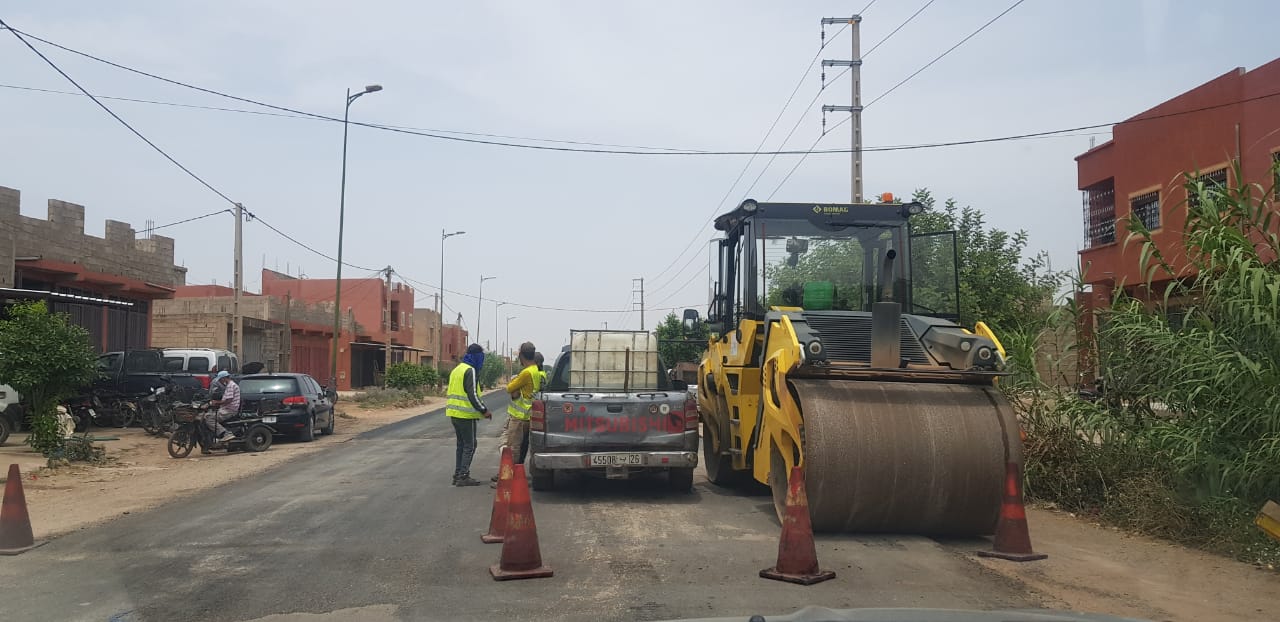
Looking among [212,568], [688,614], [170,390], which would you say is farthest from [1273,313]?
[170,390]

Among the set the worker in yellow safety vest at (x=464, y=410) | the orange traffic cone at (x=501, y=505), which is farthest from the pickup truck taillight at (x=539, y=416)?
the orange traffic cone at (x=501, y=505)

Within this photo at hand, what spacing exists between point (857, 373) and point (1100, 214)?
17.0m

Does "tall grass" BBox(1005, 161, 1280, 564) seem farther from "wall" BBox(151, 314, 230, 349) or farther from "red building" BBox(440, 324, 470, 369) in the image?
"red building" BBox(440, 324, 470, 369)

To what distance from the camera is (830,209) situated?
1065 cm

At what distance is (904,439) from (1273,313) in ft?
10.3

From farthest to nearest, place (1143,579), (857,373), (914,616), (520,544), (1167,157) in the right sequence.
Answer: (1167,157) < (857,373) < (1143,579) < (520,544) < (914,616)

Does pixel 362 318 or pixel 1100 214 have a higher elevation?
pixel 1100 214

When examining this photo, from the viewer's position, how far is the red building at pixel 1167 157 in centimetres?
1658

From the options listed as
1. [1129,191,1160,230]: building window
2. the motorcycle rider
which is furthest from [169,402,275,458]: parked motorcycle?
[1129,191,1160,230]: building window

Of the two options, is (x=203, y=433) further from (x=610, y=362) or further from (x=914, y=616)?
(x=914, y=616)

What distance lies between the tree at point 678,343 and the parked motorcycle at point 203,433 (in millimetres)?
7818

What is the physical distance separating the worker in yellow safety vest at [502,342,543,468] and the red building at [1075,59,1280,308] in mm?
8653

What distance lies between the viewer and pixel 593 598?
5.96 metres

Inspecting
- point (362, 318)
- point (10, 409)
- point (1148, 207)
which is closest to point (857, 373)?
point (1148, 207)
